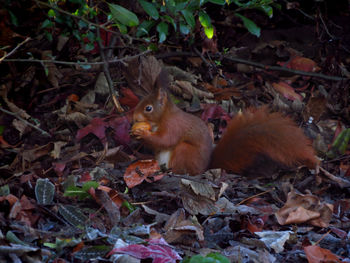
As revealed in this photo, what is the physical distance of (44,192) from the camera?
215 cm

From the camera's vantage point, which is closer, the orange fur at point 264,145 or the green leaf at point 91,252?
the green leaf at point 91,252

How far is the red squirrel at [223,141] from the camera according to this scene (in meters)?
2.88

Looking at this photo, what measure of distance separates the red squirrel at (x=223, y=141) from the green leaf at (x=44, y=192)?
93 centimetres

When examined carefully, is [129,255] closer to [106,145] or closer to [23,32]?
[106,145]

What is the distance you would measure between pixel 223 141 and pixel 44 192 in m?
1.27

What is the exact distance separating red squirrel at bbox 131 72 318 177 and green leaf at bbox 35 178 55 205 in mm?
933

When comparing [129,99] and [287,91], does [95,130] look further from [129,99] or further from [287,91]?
[287,91]

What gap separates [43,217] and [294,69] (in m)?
2.88

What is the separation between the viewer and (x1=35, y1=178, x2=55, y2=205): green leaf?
210 cm

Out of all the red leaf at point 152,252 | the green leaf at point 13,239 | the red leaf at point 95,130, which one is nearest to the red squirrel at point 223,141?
the red leaf at point 95,130

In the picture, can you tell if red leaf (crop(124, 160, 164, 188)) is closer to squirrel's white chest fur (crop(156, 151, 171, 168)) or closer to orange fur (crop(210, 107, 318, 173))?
squirrel's white chest fur (crop(156, 151, 171, 168))

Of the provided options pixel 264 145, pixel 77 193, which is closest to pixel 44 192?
pixel 77 193

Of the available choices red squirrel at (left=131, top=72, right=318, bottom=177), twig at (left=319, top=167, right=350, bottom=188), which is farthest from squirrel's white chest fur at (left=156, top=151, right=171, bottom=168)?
twig at (left=319, top=167, right=350, bottom=188)

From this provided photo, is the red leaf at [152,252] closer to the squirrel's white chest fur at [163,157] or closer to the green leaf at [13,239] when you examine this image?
the green leaf at [13,239]
